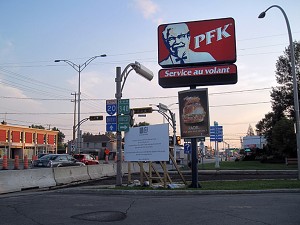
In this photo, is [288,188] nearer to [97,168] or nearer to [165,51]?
[165,51]

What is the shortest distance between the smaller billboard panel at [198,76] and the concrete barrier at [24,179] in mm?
7353

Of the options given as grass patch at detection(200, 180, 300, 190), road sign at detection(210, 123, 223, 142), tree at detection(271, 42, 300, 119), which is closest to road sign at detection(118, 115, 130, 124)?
grass patch at detection(200, 180, 300, 190)

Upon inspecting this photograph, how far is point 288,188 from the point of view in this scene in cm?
1491

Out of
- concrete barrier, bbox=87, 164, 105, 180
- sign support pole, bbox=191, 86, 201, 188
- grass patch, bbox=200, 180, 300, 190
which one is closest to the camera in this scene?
grass patch, bbox=200, 180, 300, 190

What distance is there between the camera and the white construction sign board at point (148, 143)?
15.8 meters

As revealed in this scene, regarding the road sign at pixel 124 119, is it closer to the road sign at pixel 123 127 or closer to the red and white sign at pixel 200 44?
the road sign at pixel 123 127

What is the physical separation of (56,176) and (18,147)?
60.9 meters

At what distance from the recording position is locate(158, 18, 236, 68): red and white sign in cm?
1730

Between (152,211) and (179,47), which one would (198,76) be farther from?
(152,211)

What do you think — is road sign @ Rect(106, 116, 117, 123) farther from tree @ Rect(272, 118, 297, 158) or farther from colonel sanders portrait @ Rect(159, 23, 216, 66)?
tree @ Rect(272, 118, 297, 158)

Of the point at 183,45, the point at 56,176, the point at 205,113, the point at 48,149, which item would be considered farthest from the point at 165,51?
the point at 48,149

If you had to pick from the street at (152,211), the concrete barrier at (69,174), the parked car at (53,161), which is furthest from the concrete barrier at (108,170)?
the street at (152,211)

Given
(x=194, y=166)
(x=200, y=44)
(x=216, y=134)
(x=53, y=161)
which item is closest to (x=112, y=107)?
(x=194, y=166)

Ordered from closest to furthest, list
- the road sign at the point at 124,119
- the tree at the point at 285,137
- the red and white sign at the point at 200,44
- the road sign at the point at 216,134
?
1. the road sign at the point at 124,119
2. the red and white sign at the point at 200,44
3. the road sign at the point at 216,134
4. the tree at the point at 285,137
